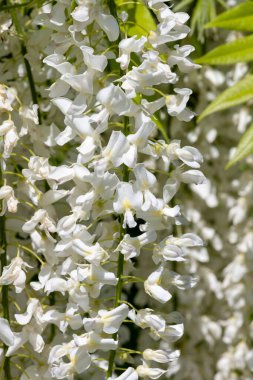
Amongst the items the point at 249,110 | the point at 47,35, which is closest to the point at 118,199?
the point at 47,35

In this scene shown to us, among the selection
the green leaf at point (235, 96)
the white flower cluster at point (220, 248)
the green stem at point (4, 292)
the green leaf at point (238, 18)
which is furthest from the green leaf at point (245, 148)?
the white flower cluster at point (220, 248)

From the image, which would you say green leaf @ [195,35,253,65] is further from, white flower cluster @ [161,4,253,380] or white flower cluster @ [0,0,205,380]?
white flower cluster @ [161,4,253,380]

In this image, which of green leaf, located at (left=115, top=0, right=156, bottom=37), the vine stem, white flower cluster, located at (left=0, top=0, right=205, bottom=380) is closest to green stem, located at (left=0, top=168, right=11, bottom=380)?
white flower cluster, located at (left=0, top=0, right=205, bottom=380)

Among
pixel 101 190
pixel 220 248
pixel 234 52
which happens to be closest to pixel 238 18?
pixel 234 52

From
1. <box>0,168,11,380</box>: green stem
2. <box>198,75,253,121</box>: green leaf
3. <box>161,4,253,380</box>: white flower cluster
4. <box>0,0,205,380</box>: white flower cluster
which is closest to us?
<box>0,0,205,380</box>: white flower cluster

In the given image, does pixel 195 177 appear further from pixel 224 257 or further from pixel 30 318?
pixel 224 257

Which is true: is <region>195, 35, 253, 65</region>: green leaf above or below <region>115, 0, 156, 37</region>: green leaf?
below

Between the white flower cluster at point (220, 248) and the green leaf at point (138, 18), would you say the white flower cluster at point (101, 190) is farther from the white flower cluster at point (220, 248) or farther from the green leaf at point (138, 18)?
the white flower cluster at point (220, 248)
